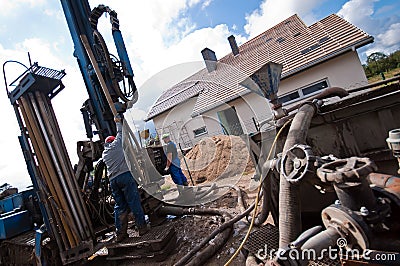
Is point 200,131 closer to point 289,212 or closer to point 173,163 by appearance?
point 173,163

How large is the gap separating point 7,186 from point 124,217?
13.1 feet

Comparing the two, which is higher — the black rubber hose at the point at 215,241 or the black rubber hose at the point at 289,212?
the black rubber hose at the point at 289,212

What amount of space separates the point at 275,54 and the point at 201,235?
29.7 feet

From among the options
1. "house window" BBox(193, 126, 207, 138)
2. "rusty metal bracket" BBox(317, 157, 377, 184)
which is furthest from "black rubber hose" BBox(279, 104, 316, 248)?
"house window" BBox(193, 126, 207, 138)

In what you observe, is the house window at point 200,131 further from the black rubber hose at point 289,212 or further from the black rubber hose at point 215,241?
the black rubber hose at point 289,212

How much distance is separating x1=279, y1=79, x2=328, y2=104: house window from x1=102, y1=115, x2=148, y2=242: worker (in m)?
6.75

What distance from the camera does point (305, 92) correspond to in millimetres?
8656

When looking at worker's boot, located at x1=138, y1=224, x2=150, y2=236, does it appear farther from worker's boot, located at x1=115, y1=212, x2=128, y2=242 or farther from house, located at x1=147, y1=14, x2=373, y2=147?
house, located at x1=147, y1=14, x2=373, y2=147

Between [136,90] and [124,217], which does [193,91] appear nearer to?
[136,90]

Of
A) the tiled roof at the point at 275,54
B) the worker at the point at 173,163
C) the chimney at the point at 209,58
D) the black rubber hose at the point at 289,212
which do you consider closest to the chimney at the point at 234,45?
the tiled roof at the point at 275,54

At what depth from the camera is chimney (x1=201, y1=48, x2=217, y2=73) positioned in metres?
13.3

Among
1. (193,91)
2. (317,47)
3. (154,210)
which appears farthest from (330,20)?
(154,210)

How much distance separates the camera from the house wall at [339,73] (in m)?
7.69

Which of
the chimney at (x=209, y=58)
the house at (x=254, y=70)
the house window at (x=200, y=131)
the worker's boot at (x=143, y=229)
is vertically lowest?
the worker's boot at (x=143, y=229)
